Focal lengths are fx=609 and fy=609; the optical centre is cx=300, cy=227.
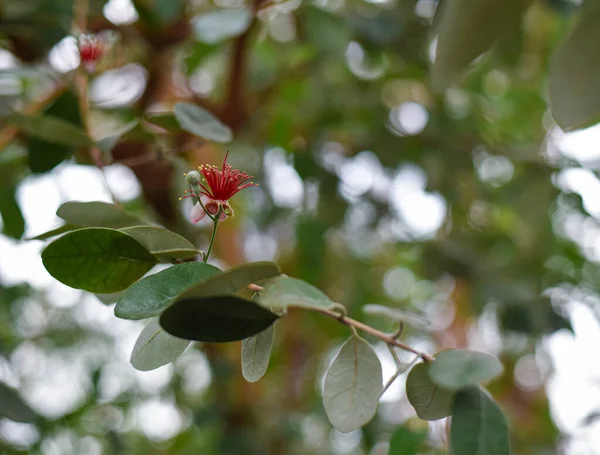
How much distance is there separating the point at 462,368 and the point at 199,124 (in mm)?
318

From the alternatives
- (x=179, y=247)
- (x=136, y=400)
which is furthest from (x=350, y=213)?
(x=179, y=247)

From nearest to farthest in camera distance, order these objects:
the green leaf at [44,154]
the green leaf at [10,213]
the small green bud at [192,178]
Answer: the small green bud at [192,178] < the green leaf at [44,154] < the green leaf at [10,213]

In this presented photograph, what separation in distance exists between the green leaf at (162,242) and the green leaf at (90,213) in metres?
0.08

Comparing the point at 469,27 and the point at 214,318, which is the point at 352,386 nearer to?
the point at 214,318

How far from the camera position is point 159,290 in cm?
32

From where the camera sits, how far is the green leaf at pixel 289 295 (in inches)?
11.3

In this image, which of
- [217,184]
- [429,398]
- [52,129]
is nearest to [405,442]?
[429,398]

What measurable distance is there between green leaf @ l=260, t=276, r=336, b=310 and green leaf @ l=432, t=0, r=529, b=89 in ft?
0.68

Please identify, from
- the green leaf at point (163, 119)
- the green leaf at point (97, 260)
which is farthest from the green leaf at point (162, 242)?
the green leaf at point (163, 119)

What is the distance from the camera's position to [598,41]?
1.12ft

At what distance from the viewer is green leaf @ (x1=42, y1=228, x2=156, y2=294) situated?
1.13ft

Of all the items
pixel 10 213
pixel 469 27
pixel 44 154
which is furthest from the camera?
pixel 10 213

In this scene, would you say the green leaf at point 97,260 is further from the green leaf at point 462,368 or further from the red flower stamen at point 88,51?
the red flower stamen at point 88,51

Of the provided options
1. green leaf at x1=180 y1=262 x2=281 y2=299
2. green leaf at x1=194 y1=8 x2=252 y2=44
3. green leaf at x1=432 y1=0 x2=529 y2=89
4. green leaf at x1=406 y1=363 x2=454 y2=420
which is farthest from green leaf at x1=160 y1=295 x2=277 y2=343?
green leaf at x1=194 y1=8 x2=252 y2=44
